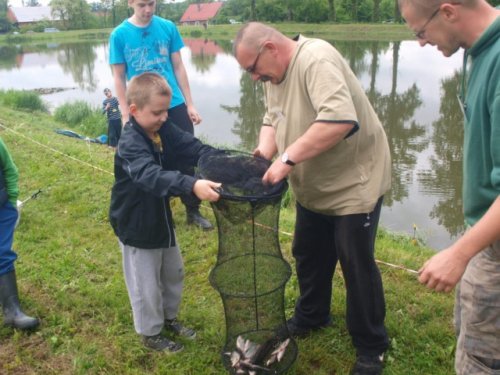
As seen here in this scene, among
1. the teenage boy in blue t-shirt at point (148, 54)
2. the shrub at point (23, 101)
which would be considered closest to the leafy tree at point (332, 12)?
the shrub at point (23, 101)

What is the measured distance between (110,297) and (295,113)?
2051mm

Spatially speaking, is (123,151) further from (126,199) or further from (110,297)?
(110,297)

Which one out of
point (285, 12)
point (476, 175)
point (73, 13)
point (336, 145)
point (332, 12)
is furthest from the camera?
point (73, 13)

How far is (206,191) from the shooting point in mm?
2188

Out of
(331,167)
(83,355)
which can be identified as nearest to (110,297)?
(83,355)

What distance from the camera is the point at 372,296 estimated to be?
2.46m

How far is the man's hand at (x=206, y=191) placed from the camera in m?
2.18

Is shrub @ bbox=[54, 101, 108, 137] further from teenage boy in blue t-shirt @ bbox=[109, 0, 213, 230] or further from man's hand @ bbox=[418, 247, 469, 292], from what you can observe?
man's hand @ bbox=[418, 247, 469, 292]

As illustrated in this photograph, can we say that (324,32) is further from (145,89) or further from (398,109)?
(145,89)

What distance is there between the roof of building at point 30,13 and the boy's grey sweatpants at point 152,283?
96541mm

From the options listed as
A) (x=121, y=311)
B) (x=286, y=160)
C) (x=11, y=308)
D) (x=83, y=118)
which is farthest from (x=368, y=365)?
(x=83, y=118)

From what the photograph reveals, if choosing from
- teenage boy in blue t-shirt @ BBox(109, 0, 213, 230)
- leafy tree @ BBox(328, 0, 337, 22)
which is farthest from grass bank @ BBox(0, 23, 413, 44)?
teenage boy in blue t-shirt @ BBox(109, 0, 213, 230)

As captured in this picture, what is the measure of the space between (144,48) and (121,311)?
7.13 ft

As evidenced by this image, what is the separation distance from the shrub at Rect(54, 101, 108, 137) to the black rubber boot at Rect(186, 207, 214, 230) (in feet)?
22.5
